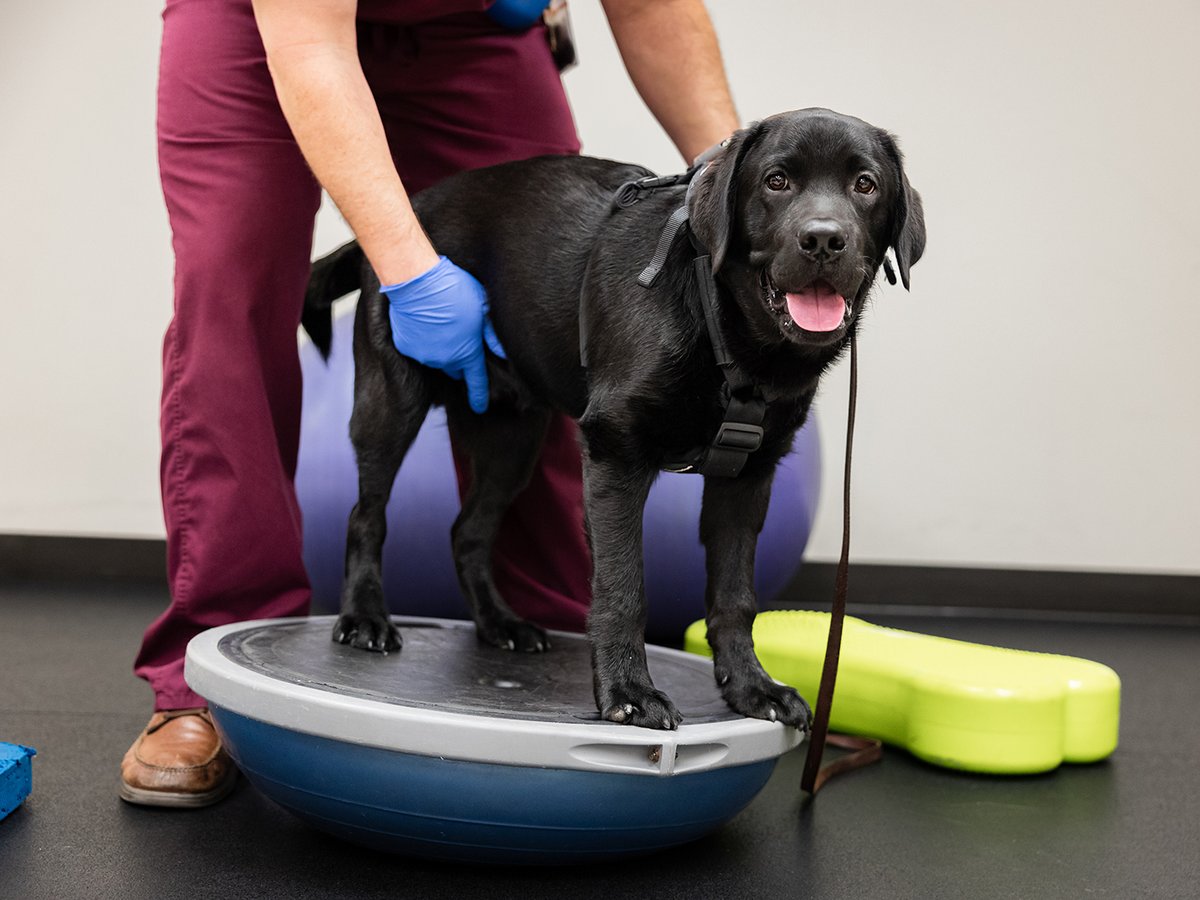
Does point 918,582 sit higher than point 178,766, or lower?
lower

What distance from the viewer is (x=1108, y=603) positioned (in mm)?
3939

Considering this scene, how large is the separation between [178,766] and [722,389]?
102 centimetres

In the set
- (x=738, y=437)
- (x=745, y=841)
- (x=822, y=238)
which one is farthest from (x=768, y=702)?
(x=822, y=238)

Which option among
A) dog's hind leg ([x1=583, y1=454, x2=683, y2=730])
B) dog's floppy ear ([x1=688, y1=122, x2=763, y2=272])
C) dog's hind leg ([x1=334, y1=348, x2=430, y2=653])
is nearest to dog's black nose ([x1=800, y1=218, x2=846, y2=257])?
dog's floppy ear ([x1=688, y1=122, x2=763, y2=272])

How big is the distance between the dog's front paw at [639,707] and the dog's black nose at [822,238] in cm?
59

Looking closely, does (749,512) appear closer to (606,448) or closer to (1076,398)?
(606,448)

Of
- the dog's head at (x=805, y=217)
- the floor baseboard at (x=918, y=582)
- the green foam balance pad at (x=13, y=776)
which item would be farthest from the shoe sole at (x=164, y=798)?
the floor baseboard at (x=918, y=582)

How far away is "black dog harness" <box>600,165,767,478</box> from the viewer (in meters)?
1.55

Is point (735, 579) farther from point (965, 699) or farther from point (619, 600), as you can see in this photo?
point (965, 699)

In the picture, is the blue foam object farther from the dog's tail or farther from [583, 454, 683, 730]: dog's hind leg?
the dog's tail

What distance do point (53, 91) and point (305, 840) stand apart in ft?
9.93

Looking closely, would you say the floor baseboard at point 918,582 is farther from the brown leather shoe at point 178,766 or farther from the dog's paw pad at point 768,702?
the dog's paw pad at point 768,702

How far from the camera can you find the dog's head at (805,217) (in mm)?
1440

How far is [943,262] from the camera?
3.88 m
